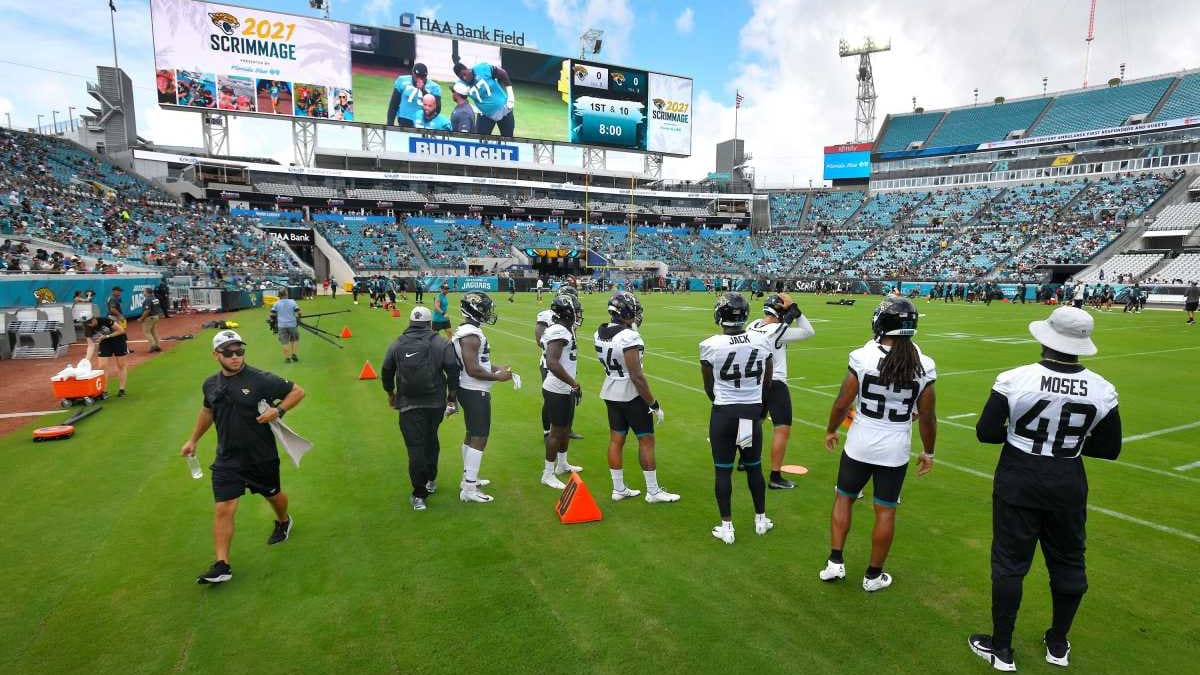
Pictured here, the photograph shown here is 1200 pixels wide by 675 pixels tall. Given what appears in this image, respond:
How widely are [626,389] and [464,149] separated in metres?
71.4

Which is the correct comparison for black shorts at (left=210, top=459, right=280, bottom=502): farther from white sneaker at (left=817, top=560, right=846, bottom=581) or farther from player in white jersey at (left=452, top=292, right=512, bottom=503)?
white sneaker at (left=817, top=560, right=846, bottom=581)

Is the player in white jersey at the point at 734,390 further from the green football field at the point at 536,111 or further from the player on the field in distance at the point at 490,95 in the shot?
the player on the field in distance at the point at 490,95

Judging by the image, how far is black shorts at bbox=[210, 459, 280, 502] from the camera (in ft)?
16.3

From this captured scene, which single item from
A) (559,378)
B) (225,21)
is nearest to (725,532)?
(559,378)

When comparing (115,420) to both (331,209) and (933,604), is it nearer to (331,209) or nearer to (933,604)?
(933,604)

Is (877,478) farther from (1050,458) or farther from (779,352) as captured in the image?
(779,352)

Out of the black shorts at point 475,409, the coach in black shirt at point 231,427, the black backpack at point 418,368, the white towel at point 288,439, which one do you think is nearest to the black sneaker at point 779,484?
the black shorts at point 475,409

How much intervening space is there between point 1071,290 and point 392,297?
157 feet

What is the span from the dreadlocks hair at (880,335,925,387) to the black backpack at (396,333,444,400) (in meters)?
4.23

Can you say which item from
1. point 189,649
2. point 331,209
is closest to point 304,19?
point 331,209

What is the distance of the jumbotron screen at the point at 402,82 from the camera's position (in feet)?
171

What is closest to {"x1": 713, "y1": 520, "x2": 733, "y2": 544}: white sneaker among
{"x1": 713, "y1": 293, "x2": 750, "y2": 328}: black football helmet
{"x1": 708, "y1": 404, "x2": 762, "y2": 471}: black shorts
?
{"x1": 708, "y1": 404, "x2": 762, "y2": 471}: black shorts

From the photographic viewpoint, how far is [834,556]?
4977mm

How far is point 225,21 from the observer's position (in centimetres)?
5238
